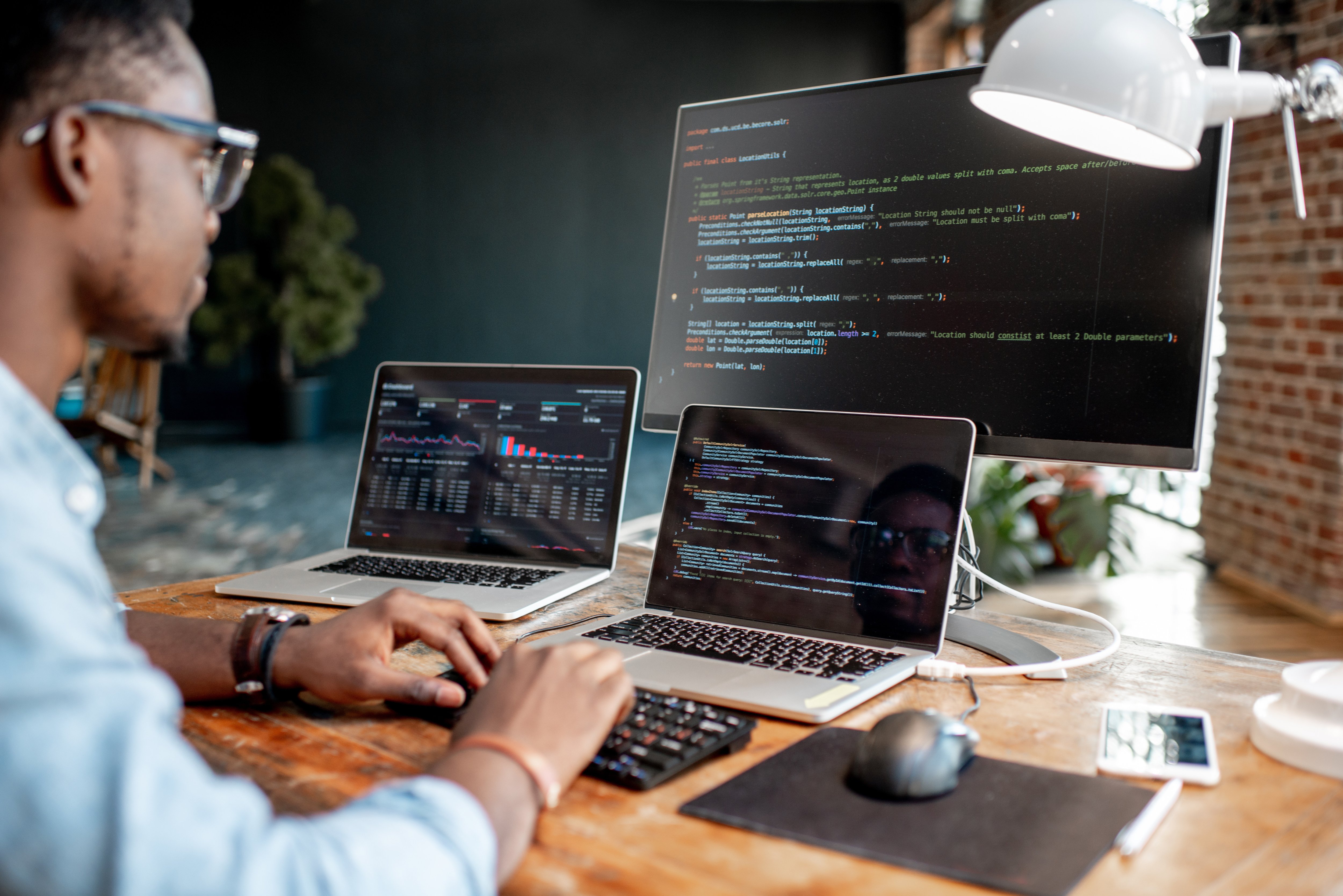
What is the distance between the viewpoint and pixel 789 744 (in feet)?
2.54

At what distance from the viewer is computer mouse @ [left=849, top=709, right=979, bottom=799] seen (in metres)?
0.66

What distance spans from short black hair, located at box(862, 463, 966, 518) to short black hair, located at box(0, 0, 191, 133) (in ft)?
2.47

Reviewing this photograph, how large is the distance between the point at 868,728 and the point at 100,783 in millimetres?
577

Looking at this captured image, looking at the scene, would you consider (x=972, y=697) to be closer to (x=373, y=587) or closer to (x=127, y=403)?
(x=373, y=587)

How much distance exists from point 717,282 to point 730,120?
8.7 inches

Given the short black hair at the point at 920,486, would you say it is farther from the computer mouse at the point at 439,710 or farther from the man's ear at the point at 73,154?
the man's ear at the point at 73,154

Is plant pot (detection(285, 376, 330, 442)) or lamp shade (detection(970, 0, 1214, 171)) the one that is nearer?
lamp shade (detection(970, 0, 1214, 171))

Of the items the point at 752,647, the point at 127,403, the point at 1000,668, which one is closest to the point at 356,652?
the point at 752,647

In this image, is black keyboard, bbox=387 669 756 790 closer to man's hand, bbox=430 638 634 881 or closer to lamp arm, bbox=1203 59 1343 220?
man's hand, bbox=430 638 634 881

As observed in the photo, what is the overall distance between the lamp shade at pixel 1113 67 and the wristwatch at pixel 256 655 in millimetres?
824

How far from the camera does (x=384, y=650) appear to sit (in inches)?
35.3

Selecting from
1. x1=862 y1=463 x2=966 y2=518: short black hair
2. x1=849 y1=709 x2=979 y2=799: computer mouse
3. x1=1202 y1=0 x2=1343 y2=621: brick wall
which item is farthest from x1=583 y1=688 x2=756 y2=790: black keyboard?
x1=1202 y1=0 x2=1343 y2=621: brick wall

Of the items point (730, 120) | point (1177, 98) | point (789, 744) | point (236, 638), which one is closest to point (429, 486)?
point (236, 638)

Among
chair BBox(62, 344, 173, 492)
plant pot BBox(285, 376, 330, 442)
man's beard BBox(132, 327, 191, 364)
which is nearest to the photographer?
man's beard BBox(132, 327, 191, 364)
